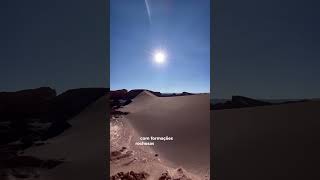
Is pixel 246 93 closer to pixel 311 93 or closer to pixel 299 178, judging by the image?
pixel 311 93

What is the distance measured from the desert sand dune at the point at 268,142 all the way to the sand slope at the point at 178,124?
6.3 inches

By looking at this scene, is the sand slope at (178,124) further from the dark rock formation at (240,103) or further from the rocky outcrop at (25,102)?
the rocky outcrop at (25,102)

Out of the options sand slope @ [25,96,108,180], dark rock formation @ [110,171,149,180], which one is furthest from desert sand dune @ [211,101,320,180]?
sand slope @ [25,96,108,180]

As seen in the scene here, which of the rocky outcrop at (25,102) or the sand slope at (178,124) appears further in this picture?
the rocky outcrop at (25,102)

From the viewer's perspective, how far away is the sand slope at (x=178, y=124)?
10.2 ft

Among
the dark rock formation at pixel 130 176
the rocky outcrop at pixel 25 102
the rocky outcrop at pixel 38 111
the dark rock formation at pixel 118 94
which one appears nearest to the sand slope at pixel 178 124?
→ the dark rock formation at pixel 118 94

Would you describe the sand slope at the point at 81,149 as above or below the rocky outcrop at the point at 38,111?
below

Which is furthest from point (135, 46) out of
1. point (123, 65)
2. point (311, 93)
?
point (311, 93)

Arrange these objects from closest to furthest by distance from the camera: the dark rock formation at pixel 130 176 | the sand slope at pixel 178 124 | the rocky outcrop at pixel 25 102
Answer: the dark rock formation at pixel 130 176, the sand slope at pixel 178 124, the rocky outcrop at pixel 25 102

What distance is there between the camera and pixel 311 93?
132 inches

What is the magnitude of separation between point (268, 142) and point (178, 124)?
980mm

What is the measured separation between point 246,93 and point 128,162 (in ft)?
5.21

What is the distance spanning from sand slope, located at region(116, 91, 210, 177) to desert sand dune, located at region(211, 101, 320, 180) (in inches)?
6.3

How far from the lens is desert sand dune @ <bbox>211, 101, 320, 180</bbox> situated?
2971 millimetres
